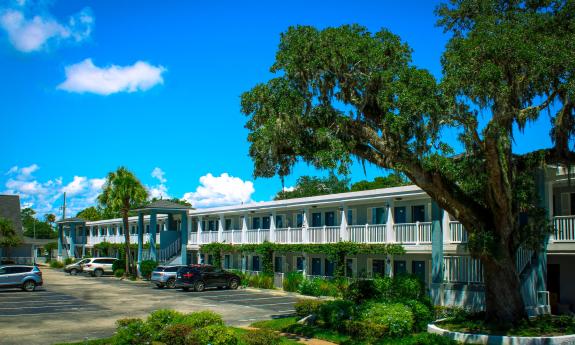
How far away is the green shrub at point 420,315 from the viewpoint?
1791 cm

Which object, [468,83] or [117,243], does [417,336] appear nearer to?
[468,83]

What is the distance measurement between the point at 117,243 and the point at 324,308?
44813 mm

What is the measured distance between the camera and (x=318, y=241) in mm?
33781

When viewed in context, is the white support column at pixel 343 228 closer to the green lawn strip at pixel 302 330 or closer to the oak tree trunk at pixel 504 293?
the green lawn strip at pixel 302 330

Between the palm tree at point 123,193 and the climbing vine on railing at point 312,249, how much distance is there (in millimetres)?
6695

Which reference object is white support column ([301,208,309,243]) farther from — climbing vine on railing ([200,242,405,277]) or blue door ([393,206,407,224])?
blue door ([393,206,407,224])

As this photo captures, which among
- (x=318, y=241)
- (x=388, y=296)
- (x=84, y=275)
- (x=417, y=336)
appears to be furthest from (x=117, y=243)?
(x=417, y=336)

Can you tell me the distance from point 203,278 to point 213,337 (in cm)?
2298

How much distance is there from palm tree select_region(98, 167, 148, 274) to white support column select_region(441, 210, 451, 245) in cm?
2713

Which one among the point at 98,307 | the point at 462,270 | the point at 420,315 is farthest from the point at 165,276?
the point at 420,315

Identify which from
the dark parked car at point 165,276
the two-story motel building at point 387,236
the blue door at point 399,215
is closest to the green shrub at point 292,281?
the two-story motel building at point 387,236

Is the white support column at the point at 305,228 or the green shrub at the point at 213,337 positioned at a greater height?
the white support column at the point at 305,228

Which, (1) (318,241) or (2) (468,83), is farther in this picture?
(1) (318,241)

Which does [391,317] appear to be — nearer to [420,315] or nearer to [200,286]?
[420,315]
